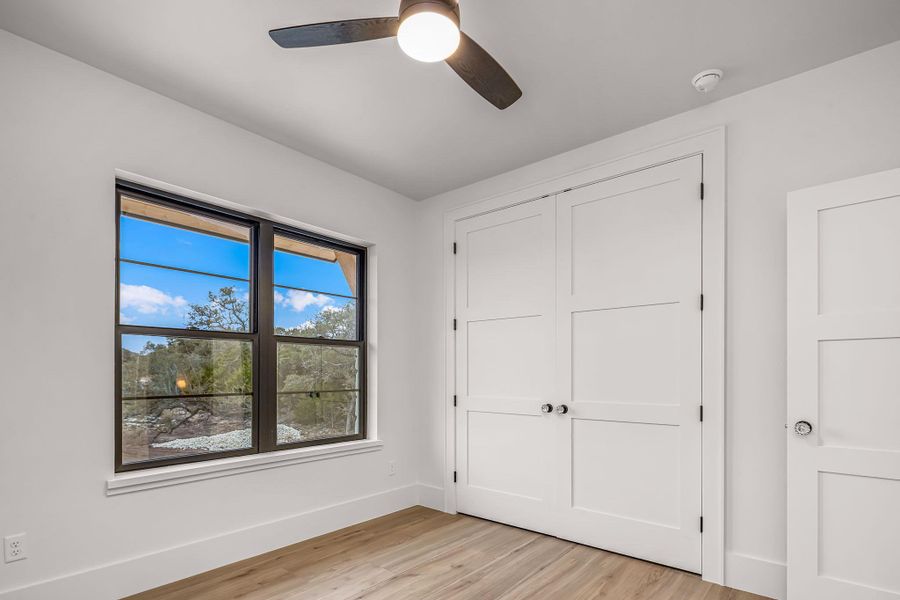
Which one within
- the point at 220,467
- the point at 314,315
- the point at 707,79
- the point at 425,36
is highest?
the point at 707,79

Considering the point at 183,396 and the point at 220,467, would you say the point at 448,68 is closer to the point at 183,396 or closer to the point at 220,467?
the point at 183,396

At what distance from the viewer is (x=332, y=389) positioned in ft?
12.1

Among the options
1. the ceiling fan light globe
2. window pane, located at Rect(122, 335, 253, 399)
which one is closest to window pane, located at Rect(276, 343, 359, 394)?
window pane, located at Rect(122, 335, 253, 399)

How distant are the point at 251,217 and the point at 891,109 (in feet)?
11.4

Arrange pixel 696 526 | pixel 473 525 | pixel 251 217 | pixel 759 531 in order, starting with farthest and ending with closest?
pixel 473 525 → pixel 251 217 → pixel 696 526 → pixel 759 531

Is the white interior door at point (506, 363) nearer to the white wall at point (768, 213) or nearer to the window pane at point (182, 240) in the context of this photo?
the white wall at point (768, 213)

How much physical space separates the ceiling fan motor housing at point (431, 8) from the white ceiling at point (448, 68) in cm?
55

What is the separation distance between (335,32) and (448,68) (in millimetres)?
877

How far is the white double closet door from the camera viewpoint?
284 cm

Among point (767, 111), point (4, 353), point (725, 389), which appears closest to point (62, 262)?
point (4, 353)

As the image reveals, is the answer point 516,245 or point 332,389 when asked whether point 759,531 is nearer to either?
point 516,245

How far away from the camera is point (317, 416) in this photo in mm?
3537

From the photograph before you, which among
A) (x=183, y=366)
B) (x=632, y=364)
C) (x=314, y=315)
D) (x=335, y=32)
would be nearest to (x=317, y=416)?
(x=314, y=315)

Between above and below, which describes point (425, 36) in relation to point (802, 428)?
above
